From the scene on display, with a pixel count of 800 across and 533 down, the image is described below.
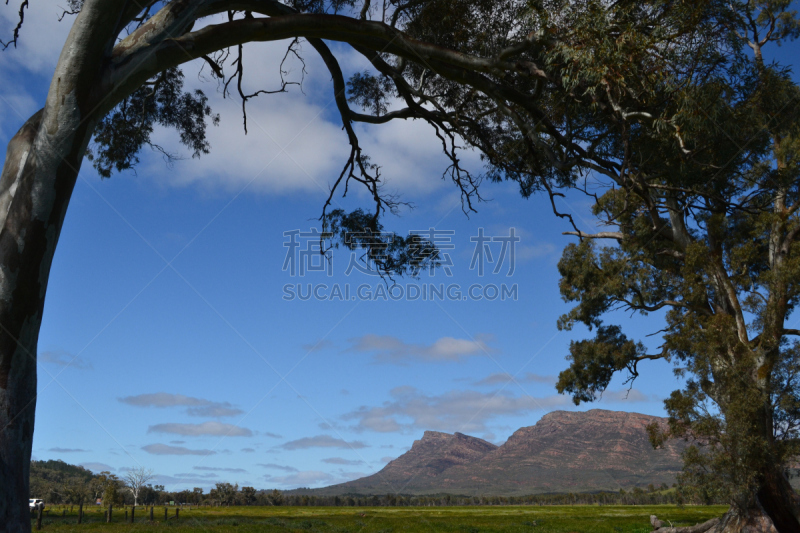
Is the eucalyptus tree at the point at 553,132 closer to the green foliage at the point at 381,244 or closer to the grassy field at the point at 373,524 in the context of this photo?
the green foliage at the point at 381,244

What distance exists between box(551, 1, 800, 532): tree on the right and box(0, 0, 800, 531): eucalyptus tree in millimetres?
43

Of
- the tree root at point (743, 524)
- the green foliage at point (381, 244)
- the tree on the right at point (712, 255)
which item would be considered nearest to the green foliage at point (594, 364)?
the tree on the right at point (712, 255)

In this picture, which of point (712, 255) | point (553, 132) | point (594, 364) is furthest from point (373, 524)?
point (553, 132)

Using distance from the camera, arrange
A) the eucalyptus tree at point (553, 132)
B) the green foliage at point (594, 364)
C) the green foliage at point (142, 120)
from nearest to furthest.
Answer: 1. the eucalyptus tree at point (553, 132)
2. the green foliage at point (142, 120)
3. the green foliage at point (594, 364)

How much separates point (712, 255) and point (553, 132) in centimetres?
1055

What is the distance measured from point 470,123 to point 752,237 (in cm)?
1102

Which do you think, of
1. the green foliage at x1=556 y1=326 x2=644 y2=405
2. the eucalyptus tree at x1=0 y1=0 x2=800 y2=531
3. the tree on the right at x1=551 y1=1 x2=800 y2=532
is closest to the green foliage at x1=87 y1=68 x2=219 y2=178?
the eucalyptus tree at x1=0 y1=0 x2=800 y2=531

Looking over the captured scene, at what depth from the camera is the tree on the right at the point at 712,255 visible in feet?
18.8

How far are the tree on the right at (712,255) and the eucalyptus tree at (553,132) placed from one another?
0.04 meters

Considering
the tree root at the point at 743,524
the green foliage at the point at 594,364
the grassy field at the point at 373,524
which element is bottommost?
the grassy field at the point at 373,524

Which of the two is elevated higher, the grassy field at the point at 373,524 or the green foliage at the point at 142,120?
the green foliage at the point at 142,120

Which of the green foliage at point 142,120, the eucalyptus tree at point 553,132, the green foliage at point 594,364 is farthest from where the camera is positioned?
the green foliage at point 594,364

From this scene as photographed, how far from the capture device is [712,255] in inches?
572

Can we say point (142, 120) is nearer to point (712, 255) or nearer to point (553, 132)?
point (553, 132)
